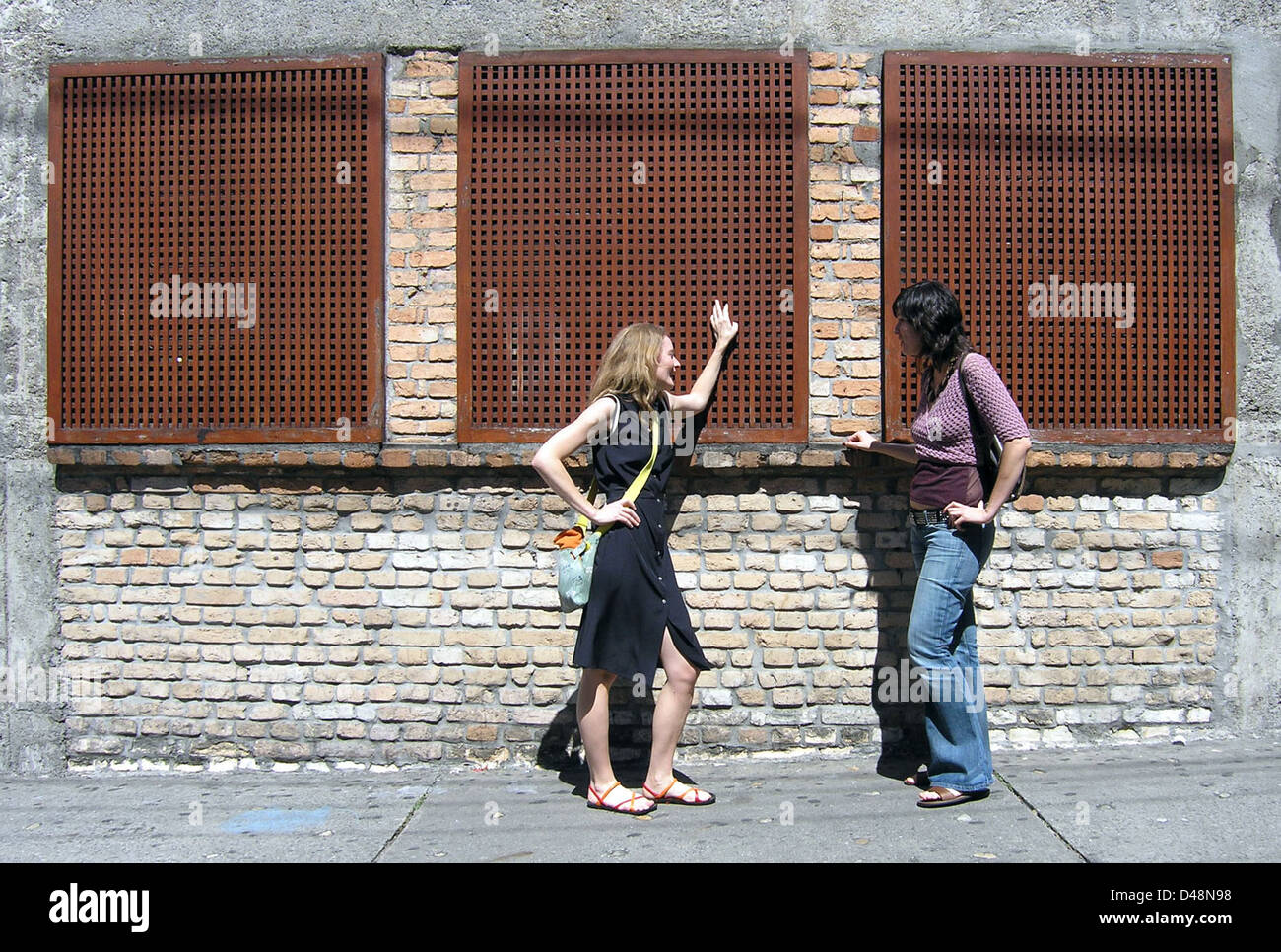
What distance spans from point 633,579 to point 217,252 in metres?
2.65

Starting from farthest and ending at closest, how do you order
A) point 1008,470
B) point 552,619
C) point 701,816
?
point 552,619 < point 701,816 < point 1008,470

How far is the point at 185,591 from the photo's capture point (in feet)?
17.1

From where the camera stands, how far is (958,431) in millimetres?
4449

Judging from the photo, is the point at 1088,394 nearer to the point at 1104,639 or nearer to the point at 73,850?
the point at 1104,639

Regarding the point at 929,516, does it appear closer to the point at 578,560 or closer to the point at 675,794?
the point at 578,560

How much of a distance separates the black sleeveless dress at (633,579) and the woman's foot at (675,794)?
0.45m

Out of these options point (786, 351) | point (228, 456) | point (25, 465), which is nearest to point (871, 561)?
point (786, 351)

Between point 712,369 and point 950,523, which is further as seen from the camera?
point 712,369

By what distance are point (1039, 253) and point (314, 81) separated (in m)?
3.57

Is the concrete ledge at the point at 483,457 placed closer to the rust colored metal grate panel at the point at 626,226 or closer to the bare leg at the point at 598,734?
→ the rust colored metal grate panel at the point at 626,226

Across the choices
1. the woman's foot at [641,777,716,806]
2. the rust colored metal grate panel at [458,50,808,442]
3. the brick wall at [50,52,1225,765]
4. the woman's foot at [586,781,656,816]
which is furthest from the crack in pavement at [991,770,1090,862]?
the rust colored metal grate panel at [458,50,808,442]

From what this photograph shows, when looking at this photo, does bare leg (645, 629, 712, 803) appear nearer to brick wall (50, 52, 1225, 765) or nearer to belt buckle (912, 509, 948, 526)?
brick wall (50, 52, 1225, 765)

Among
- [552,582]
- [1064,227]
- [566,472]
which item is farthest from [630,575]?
[1064,227]

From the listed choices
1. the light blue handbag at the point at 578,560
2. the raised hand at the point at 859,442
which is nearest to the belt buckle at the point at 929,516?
the raised hand at the point at 859,442
